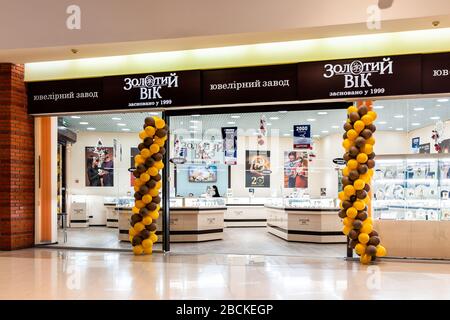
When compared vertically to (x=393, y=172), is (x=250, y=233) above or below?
below

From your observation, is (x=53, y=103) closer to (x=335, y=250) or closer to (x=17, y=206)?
(x=17, y=206)

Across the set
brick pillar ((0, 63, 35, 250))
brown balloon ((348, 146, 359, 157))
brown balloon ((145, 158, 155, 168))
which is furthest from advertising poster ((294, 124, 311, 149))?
brick pillar ((0, 63, 35, 250))

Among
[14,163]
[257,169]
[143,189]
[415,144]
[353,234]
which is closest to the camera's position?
[353,234]

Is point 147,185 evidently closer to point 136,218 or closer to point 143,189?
point 143,189

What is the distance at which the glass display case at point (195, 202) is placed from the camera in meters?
9.27

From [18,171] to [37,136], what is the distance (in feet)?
2.74

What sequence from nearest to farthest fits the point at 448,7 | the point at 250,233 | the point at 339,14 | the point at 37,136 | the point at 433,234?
the point at 448,7, the point at 339,14, the point at 433,234, the point at 37,136, the point at 250,233

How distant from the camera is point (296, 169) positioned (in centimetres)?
1010

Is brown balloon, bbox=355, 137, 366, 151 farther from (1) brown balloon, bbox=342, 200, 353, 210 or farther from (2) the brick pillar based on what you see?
(2) the brick pillar

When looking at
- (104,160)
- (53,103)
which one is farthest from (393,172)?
(53,103)

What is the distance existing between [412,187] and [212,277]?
12.3 feet

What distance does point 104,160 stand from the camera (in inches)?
349

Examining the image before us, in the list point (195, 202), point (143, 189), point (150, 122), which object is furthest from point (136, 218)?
point (195, 202)

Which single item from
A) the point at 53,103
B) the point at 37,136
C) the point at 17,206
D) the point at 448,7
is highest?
the point at 448,7
